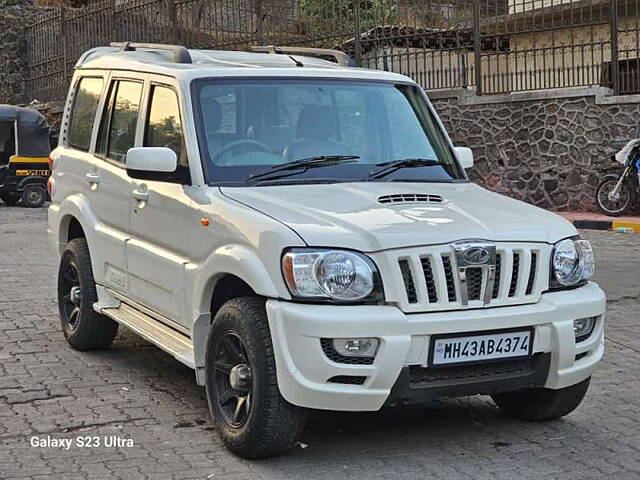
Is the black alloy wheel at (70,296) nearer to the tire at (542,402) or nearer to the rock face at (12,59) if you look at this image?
the tire at (542,402)

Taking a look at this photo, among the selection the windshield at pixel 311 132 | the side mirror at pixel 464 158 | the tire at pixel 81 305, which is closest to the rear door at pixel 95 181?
the tire at pixel 81 305

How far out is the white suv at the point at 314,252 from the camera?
4.81 m

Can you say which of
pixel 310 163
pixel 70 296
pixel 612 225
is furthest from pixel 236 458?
pixel 612 225

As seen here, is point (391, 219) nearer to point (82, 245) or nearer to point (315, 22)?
point (82, 245)

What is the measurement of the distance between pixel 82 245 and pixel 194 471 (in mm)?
2867

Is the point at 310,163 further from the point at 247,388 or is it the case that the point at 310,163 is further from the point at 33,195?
the point at 33,195

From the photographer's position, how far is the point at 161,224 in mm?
6086

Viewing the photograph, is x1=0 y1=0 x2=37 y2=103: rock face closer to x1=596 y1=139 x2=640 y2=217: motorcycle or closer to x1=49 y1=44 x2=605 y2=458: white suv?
x1=596 y1=139 x2=640 y2=217: motorcycle

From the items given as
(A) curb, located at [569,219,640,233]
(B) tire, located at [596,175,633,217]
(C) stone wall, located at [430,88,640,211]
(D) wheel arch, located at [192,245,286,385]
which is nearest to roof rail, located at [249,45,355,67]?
(D) wheel arch, located at [192,245,286,385]

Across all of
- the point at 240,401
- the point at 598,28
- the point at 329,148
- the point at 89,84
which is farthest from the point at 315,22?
the point at 240,401

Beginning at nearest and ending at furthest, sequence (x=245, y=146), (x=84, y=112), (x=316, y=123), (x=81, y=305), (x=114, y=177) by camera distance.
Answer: (x=245, y=146)
(x=316, y=123)
(x=114, y=177)
(x=81, y=305)
(x=84, y=112)

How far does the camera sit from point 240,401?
518 cm

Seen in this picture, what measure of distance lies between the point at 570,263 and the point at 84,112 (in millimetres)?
3918

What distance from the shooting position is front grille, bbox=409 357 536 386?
4.90 metres
